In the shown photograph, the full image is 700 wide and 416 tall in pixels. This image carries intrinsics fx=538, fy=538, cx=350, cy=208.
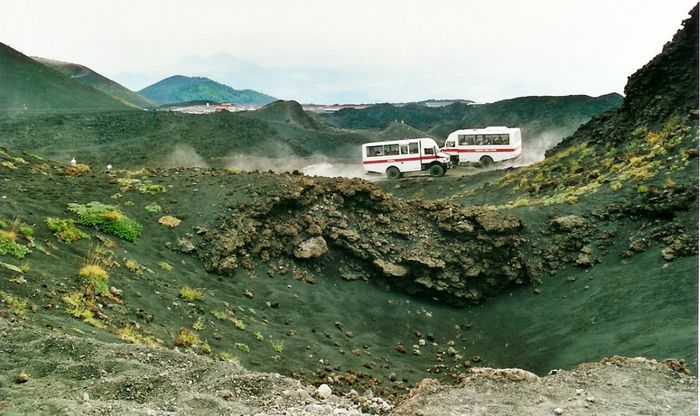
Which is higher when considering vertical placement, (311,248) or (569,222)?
(569,222)

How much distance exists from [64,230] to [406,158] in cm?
2940

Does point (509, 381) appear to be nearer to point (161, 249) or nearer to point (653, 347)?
point (653, 347)

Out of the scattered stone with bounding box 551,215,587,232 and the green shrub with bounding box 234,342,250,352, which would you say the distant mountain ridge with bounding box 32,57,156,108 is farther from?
the green shrub with bounding box 234,342,250,352

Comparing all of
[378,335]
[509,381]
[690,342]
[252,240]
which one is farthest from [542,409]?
[252,240]

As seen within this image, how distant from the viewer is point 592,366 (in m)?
10.8

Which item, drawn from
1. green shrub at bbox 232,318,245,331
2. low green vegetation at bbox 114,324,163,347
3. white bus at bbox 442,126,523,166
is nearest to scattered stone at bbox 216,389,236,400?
low green vegetation at bbox 114,324,163,347

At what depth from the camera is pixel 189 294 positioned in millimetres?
14031

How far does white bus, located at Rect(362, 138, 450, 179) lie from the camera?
40.5 metres

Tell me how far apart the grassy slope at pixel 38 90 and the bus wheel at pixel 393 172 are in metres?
55.3

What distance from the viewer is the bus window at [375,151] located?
135 ft

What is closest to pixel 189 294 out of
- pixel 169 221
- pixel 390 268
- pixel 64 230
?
pixel 64 230

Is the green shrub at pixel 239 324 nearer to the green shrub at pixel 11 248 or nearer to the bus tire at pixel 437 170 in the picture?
the green shrub at pixel 11 248

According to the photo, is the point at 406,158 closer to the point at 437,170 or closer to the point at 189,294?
the point at 437,170

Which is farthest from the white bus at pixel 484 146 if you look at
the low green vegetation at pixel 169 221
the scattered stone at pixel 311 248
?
the low green vegetation at pixel 169 221
